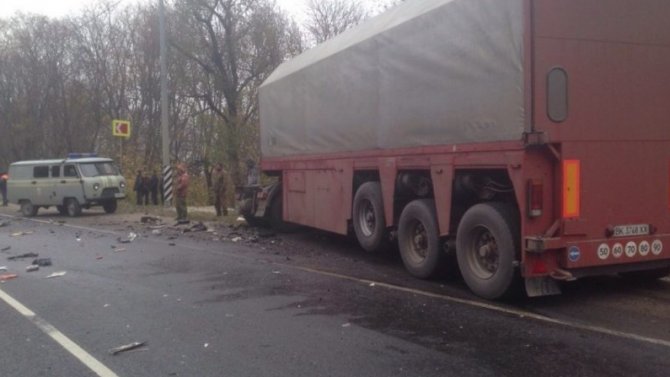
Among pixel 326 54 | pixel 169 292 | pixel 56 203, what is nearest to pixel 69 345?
pixel 169 292

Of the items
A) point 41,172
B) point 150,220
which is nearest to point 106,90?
point 41,172

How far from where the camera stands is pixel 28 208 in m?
24.6

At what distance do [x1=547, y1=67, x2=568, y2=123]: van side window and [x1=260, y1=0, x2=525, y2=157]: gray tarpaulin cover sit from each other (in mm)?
279

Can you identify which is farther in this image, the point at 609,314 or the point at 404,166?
the point at 404,166

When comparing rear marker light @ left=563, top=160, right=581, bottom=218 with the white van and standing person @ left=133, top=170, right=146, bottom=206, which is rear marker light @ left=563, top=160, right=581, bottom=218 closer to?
the white van

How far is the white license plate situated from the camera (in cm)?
700

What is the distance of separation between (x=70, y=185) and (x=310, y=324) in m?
18.9

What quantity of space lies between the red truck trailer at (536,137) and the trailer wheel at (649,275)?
3 cm

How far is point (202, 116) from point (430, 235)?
31092mm

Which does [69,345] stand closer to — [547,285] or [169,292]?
[169,292]

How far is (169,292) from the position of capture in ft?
28.0

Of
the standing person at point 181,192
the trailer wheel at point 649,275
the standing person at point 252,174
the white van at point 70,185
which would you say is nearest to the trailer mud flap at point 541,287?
the trailer wheel at point 649,275

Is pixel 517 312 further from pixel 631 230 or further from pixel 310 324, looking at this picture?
pixel 310 324

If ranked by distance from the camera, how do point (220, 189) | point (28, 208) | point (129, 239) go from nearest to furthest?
1. point (129, 239)
2. point (220, 189)
3. point (28, 208)
